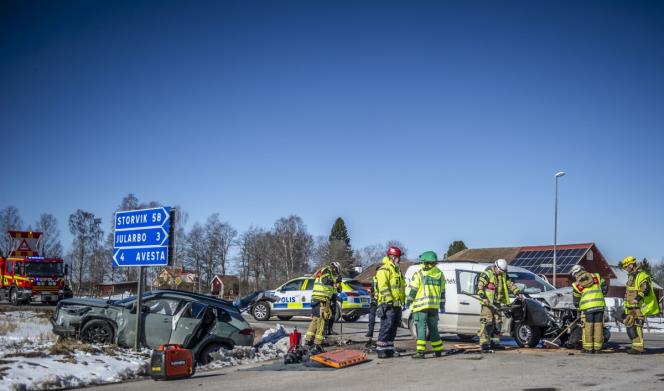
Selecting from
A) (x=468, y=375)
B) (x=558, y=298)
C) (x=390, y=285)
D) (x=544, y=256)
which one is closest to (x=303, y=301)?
(x=390, y=285)

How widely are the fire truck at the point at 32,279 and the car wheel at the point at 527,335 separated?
25.2 meters

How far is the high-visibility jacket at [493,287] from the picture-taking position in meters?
11.8

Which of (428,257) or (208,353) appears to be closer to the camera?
(428,257)

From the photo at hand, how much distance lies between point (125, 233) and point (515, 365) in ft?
28.8

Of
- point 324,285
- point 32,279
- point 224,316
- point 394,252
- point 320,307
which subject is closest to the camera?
point 394,252

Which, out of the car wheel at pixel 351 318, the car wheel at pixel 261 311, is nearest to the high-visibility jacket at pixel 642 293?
the car wheel at pixel 351 318

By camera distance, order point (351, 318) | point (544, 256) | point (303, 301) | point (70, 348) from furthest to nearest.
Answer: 1. point (544, 256)
2. point (351, 318)
3. point (303, 301)
4. point (70, 348)

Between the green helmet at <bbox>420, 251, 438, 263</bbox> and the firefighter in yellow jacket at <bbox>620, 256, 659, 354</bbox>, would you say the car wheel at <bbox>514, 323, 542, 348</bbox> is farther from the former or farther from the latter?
the green helmet at <bbox>420, 251, 438, 263</bbox>

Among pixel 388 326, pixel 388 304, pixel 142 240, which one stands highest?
pixel 142 240

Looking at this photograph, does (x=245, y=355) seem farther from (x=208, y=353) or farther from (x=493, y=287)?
(x=493, y=287)

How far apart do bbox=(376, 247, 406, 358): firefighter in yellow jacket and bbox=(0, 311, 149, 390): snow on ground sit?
14.3ft

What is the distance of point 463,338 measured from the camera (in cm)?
1512

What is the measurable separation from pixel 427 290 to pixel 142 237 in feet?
20.9

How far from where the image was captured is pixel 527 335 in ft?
41.0
